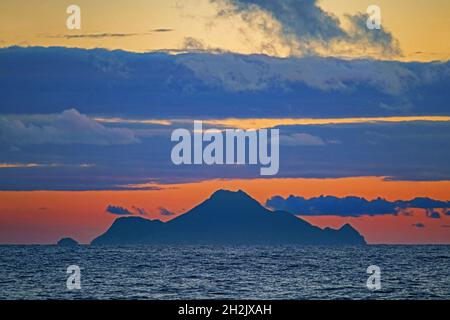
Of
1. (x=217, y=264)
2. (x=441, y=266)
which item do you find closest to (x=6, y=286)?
(x=217, y=264)

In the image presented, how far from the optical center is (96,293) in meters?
77.9

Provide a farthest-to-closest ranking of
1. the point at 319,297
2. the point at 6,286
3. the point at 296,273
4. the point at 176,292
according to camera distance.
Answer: the point at 296,273 < the point at 6,286 < the point at 176,292 < the point at 319,297

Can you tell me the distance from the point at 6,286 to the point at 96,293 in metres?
12.9

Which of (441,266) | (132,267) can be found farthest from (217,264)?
(441,266)
